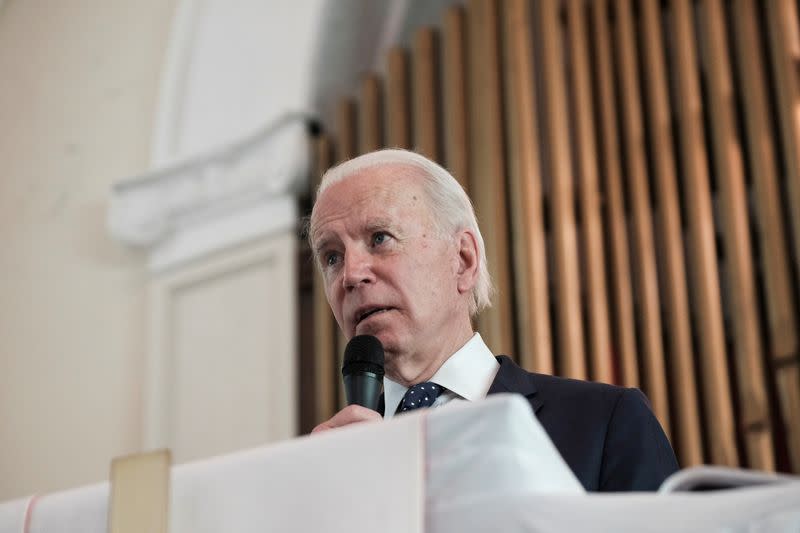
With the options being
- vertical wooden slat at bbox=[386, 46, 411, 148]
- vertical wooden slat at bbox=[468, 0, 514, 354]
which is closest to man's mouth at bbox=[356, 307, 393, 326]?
vertical wooden slat at bbox=[468, 0, 514, 354]

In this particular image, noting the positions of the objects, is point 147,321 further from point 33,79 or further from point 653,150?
point 653,150

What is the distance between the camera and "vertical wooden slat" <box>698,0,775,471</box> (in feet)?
12.5

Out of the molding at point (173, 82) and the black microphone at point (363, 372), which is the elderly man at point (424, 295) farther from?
the molding at point (173, 82)

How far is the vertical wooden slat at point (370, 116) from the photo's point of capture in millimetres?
5270

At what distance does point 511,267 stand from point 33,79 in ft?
10.3

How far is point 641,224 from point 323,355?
1516 millimetres

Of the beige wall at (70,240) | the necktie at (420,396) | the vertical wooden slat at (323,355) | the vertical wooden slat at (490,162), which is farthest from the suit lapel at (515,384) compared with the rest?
the beige wall at (70,240)

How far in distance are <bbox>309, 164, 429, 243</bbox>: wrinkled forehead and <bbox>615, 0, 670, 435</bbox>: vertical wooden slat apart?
1.83 m

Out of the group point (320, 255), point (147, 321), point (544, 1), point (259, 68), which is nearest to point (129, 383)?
point (147, 321)

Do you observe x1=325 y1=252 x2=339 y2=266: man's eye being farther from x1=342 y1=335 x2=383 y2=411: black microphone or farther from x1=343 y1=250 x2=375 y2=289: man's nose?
x1=342 y1=335 x2=383 y2=411: black microphone

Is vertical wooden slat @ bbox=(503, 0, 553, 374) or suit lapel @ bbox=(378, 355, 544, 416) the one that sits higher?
vertical wooden slat @ bbox=(503, 0, 553, 374)

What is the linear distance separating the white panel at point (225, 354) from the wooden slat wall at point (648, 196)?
27cm

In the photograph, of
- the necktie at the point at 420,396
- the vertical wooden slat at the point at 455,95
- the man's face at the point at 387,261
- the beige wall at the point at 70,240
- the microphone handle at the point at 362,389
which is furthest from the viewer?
the beige wall at the point at 70,240

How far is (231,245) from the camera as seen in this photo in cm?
538
